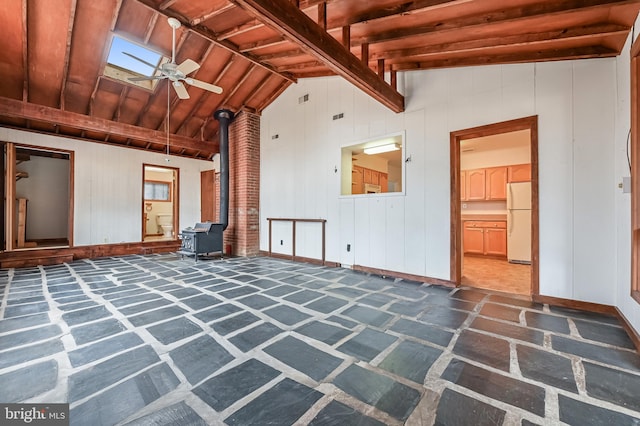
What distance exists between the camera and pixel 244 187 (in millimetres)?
6531

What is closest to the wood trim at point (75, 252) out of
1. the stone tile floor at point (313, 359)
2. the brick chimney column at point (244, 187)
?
the brick chimney column at point (244, 187)

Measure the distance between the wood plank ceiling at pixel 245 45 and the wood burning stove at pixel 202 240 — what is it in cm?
250

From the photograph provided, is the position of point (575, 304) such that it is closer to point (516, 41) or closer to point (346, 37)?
point (516, 41)

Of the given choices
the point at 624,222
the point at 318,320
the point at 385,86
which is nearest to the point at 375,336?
the point at 318,320

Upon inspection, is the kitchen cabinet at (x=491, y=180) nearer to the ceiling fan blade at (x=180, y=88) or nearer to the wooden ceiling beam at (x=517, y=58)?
the wooden ceiling beam at (x=517, y=58)

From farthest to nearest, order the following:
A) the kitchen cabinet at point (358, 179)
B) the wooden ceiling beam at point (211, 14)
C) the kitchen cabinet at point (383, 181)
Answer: the kitchen cabinet at point (383, 181) → the kitchen cabinet at point (358, 179) → the wooden ceiling beam at point (211, 14)

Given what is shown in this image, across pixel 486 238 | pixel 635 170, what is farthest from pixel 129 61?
pixel 486 238

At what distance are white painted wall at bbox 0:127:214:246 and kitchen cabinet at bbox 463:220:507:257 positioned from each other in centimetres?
838

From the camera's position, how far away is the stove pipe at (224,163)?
637 centimetres

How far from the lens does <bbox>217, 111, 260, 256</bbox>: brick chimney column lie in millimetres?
6500

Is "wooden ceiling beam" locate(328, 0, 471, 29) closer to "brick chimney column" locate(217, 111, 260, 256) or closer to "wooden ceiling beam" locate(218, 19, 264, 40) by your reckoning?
"wooden ceiling beam" locate(218, 19, 264, 40)

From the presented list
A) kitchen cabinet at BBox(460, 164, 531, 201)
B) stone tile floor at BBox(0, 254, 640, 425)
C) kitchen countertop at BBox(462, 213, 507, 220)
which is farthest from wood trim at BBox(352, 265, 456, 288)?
kitchen cabinet at BBox(460, 164, 531, 201)

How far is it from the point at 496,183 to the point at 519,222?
3.54 ft

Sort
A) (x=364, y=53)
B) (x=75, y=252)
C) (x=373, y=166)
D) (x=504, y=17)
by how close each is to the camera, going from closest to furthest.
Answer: (x=504, y=17) < (x=364, y=53) < (x=75, y=252) < (x=373, y=166)
